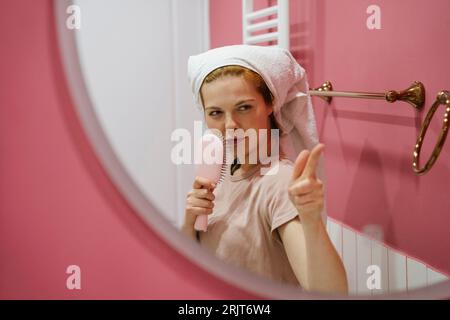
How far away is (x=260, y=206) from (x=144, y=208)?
166 millimetres

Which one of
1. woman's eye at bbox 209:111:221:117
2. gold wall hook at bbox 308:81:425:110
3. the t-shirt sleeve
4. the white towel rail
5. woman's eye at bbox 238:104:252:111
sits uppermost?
the white towel rail

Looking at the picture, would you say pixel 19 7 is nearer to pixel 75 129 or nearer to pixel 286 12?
pixel 75 129

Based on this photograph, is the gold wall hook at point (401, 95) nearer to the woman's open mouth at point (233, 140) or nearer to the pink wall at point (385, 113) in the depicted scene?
the pink wall at point (385, 113)

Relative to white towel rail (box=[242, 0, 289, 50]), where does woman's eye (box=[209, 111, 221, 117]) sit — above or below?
Answer: below

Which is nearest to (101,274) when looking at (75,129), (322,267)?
(75,129)

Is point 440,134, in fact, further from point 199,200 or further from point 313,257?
point 199,200

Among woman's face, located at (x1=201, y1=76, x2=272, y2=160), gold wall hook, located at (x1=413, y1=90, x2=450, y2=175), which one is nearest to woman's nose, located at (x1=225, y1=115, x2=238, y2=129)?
woman's face, located at (x1=201, y1=76, x2=272, y2=160)

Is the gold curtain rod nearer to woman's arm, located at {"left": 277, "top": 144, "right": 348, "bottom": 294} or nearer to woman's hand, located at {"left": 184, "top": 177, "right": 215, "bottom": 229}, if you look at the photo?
woman's arm, located at {"left": 277, "top": 144, "right": 348, "bottom": 294}

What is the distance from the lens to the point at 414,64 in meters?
0.93

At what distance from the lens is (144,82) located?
3.12 feet

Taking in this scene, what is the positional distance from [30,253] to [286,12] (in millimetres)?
516

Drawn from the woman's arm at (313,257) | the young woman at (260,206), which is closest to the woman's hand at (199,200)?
the young woman at (260,206)

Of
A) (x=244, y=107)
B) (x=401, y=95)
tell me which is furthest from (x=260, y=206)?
(x=401, y=95)

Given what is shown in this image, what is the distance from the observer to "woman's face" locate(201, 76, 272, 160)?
0.90m
